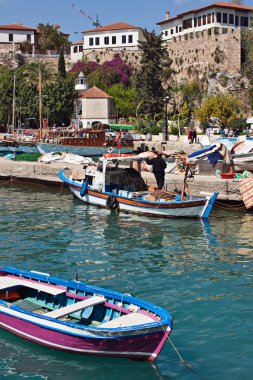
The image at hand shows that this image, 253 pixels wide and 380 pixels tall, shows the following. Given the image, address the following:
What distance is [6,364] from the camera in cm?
876

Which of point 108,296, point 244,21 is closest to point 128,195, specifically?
point 108,296

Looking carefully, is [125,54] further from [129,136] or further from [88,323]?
[88,323]

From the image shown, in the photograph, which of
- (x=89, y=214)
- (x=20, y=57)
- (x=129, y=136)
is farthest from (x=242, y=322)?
(x=20, y=57)

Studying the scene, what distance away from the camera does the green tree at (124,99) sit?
214ft

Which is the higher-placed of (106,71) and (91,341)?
(106,71)

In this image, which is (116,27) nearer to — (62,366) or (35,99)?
(35,99)

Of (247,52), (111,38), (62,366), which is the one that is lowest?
(62,366)

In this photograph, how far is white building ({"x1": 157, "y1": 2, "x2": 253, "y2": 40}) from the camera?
218 feet

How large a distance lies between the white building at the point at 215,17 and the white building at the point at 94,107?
47.2 feet

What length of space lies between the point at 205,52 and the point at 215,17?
4.55 m

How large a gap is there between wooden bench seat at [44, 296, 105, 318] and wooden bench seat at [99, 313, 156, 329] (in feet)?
2.09

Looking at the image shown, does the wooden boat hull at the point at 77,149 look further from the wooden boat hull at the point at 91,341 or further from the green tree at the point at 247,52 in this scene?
the wooden boat hull at the point at 91,341

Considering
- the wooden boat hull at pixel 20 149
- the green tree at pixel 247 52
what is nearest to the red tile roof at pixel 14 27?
the green tree at pixel 247 52

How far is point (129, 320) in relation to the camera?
27.8 feet
